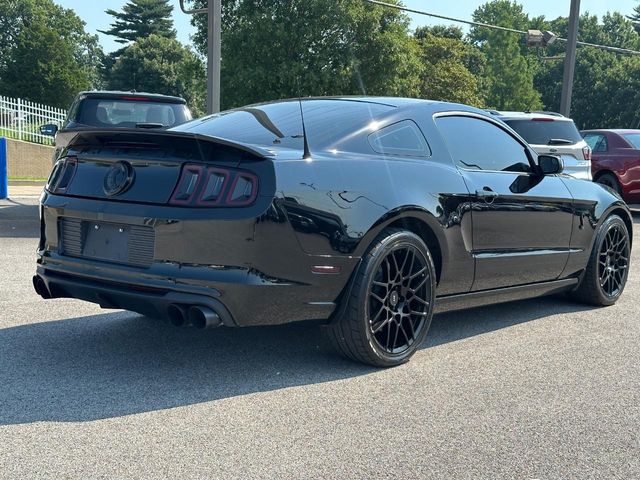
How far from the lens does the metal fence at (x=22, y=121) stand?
22.1 meters

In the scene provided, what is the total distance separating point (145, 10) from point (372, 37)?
6834 cm

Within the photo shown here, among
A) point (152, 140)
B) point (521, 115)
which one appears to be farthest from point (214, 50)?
point (152, 140)

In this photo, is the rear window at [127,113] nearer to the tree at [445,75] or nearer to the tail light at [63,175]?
the tail light at [63,175]

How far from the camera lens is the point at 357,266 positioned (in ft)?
13.7

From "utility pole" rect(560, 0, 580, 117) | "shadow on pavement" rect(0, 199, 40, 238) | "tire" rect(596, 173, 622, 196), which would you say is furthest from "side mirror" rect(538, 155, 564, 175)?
"utility pole" rect(560, 0, 580, 117)

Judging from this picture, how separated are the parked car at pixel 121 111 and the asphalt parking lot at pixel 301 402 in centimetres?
478

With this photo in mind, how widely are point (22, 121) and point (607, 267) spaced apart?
19468 mm

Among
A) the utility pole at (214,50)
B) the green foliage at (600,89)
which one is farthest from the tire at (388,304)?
the green foliage at (600,89)

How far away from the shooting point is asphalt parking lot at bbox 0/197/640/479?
3088 mm

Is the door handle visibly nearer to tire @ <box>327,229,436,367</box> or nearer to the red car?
tire @ <box>327,229,436,367</box>

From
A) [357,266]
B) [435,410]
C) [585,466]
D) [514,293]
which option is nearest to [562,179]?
[514,293]

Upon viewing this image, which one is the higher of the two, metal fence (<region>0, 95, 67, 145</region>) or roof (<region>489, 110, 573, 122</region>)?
roof (<region>489, 110, 573, 122</region>)

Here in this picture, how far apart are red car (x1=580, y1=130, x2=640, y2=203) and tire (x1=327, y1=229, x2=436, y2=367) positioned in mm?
11255

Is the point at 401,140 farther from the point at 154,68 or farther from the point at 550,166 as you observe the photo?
the point at 154,68
